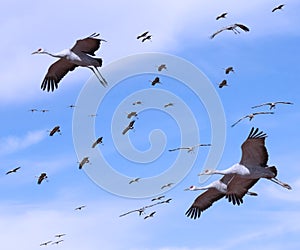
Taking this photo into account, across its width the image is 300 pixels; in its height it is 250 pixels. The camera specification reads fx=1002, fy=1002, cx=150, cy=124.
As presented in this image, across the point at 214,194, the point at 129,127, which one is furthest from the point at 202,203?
the point at 129,127

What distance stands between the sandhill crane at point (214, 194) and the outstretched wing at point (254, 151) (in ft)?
6.43

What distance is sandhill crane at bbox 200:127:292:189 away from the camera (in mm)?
50169

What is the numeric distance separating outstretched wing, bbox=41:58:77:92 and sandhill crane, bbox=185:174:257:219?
969 cm

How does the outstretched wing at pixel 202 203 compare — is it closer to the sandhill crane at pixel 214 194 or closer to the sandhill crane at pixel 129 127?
the sandhill crane at pixel 214 194

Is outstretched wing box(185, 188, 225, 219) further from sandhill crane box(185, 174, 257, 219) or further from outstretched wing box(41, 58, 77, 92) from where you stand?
outstretched wing box(41, 58, 77, 92)

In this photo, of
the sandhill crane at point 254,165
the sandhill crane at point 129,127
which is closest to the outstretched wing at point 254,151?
the sandhill crane at point 254,165

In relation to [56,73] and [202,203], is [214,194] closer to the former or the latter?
[202,203]

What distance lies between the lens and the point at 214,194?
60031 mm

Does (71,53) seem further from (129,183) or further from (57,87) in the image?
(129,183)

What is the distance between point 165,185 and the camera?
5531 centimetres

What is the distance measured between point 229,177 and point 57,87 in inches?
424

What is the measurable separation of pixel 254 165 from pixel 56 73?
40.8 feet

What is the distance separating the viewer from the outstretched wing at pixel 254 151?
4947 cm

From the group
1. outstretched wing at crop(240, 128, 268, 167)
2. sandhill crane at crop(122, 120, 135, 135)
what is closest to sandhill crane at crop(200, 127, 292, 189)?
outstretched wing at crop(240, 128, 268, 167)
